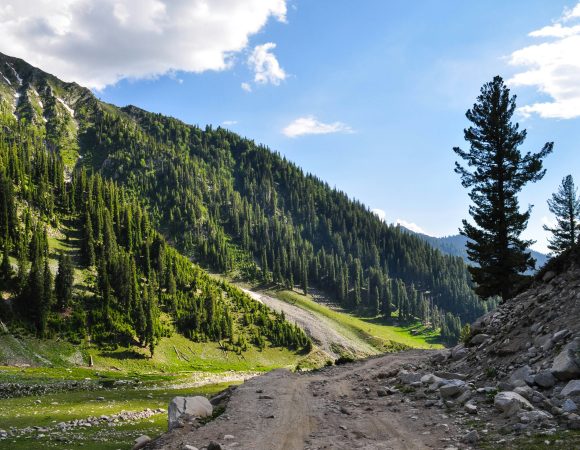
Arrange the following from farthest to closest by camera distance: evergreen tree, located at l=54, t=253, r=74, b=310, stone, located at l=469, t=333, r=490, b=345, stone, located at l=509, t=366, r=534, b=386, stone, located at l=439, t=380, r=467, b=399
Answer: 1. evergreen tree, located at l=54, t=253, r=74, b=310
2. stone, located at l=469, t=333, r=490, b=345
3. stone, located at l=439, t=380, r=467, b=399
4. stone, located at l=509, t=366, r=534, b=386

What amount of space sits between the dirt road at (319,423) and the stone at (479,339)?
7084mm

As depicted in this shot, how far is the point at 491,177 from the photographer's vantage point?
3725 cm

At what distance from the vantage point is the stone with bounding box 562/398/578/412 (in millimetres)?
12594

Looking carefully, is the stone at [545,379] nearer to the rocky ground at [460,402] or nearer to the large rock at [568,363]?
the rocky ground at [460,402]

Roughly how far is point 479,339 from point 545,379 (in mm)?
10663

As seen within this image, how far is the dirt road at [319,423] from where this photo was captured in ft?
44.8

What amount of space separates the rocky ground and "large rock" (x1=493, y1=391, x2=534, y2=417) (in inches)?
1.6

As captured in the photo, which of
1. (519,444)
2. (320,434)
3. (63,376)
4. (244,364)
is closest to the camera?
(519,444)

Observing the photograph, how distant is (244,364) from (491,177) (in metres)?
93.9

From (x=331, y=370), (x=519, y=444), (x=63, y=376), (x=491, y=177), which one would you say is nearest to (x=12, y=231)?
(x=63, y=376)

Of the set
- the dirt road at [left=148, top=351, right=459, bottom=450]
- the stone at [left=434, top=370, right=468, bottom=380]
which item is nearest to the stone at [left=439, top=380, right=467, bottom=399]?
the dirt road at [left=148, top=351, right=459, bottom=450]

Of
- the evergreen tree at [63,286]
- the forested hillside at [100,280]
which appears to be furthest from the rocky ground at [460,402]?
the evergreen tree at [63,286]

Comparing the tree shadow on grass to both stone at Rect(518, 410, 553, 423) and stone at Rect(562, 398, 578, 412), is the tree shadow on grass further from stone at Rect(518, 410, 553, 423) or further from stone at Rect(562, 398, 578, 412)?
stone at Rect(562, 398, 578, 412)

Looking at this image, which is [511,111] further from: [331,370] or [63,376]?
[63,376]
